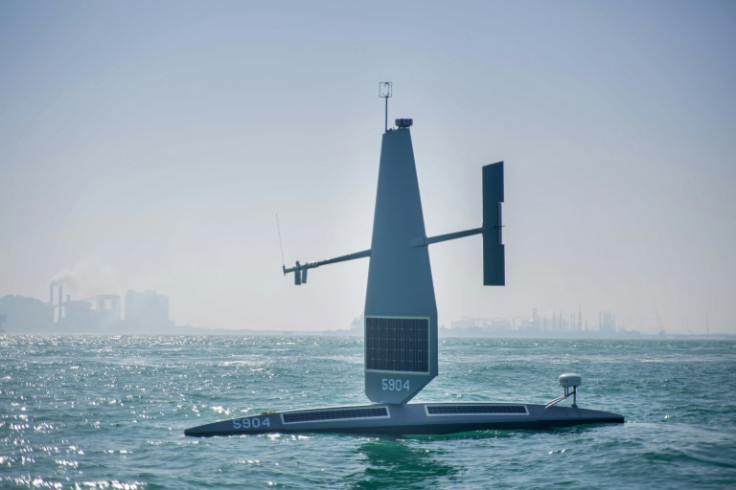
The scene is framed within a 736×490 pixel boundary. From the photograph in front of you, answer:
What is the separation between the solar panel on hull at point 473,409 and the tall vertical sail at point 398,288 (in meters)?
1.53

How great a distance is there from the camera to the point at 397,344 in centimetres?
3322

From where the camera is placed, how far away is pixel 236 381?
68.6 m

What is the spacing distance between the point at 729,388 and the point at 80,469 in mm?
52609

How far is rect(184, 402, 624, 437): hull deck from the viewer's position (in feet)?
108

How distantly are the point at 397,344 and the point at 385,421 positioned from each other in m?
3.31

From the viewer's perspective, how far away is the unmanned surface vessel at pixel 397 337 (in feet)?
108

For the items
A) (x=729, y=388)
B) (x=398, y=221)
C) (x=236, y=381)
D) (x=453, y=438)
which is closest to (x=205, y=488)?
(x=453, y=438)

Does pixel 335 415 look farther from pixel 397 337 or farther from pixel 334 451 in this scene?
pixel 397 337

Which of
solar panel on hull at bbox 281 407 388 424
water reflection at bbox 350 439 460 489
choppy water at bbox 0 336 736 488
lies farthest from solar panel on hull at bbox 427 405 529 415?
water reflection at bbox 350 439 460 489

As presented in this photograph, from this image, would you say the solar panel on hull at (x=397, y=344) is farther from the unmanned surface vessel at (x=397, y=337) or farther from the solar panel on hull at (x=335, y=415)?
the solar panel on hull at (x=335, y=415)

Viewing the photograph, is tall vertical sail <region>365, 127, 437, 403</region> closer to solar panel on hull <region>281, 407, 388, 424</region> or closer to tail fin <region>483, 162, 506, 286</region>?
solar panel on hull <region>281, 407, 388, 424</region>

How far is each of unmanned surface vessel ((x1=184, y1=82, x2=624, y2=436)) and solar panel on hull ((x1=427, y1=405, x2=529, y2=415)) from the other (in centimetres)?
4

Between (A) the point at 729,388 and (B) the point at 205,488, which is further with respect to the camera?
(A) the point at 729,388

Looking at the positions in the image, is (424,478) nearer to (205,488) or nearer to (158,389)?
(205,488)
